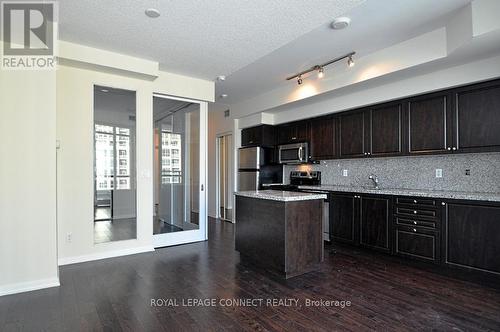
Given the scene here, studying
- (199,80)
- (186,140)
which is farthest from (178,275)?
(199,80)

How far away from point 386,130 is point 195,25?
3.09 meters

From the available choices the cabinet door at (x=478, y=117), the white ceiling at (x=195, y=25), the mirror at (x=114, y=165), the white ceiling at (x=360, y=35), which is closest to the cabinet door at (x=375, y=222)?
the cabinet door at (x=478, y=117)

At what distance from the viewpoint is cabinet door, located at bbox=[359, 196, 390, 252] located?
3793 millimetres

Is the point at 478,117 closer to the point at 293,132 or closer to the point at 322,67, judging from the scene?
the point at 322,67

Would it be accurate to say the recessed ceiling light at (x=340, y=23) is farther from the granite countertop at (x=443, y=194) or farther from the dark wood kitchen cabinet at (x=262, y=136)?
the dark wood kitchen cabinet at (x=262, y=136)

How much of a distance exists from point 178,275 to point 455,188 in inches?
148

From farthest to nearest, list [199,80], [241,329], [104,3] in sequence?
[199,80] < [104,3] < [241,329]

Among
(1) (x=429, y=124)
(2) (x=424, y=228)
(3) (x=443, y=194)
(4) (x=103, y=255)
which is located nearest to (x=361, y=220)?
(2) (x=424, y=228)

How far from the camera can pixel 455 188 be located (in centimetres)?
366

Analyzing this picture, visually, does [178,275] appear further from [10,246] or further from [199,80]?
[199,80]

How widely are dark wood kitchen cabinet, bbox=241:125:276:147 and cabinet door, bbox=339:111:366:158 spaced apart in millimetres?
1762

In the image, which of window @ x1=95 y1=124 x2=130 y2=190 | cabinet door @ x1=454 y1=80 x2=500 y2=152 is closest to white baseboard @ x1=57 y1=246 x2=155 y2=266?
window @ x1=95 y1=124 x2=130 y2=190

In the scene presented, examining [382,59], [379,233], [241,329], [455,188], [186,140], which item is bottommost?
[241,329]

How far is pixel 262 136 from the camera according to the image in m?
6.06
